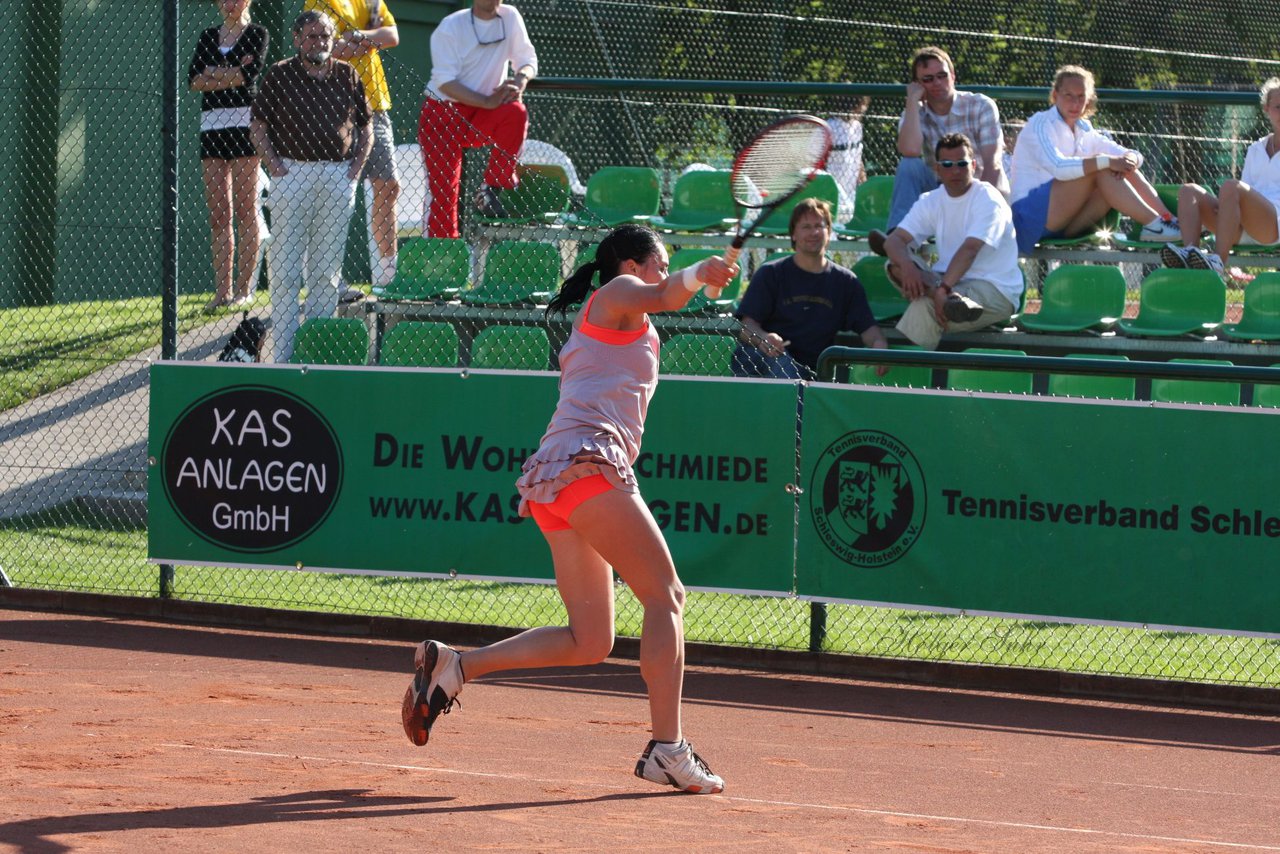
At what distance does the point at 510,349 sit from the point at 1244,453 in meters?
4.26

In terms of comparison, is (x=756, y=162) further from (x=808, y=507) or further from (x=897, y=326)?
(x=897, y=326)

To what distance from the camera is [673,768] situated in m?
5.69

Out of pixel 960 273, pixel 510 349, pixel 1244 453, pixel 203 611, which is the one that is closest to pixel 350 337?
pixel 510 349

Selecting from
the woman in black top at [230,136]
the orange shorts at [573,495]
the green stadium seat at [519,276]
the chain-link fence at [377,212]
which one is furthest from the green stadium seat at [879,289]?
the orange shorts at [573,495]

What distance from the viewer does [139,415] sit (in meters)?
11.9

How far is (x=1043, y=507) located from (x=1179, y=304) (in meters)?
3.77

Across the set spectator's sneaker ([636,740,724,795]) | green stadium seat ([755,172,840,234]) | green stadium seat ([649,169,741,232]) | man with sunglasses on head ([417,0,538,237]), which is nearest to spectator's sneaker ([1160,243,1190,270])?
green stadium seat ([755,172,840,234])

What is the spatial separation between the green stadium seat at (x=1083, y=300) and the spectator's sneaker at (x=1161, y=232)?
0.99 meters

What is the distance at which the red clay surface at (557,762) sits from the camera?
17.3ft

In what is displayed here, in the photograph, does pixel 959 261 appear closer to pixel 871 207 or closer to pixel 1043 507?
pixel 871 207

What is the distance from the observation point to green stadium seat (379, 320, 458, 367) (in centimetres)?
1014

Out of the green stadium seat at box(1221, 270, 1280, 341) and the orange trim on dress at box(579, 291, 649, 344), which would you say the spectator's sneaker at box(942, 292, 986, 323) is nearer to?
the green stadium seat at box(1221, 270, 1280, 341)

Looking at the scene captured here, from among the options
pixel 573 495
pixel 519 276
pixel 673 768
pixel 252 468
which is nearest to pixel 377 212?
pixel 519 276

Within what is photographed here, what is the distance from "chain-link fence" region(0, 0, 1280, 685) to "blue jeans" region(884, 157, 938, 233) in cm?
77
